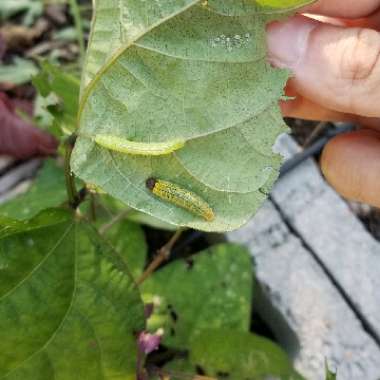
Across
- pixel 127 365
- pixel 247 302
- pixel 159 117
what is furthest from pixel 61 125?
pixel 247 302

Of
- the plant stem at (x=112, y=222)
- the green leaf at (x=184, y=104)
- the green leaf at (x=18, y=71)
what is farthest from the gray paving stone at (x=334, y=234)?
the green leaf at (x=18, y=71)

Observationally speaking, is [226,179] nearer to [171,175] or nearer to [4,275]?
[171,175]

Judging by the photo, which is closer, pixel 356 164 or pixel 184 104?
pixel 184 104

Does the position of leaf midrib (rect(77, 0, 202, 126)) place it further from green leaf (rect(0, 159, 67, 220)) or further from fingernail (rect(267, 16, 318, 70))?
green leaf (rect(0, 159, 67, 220))

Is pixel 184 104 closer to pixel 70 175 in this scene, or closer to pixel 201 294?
pixel 70 175

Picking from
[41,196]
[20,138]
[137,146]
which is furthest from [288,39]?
[20,138]

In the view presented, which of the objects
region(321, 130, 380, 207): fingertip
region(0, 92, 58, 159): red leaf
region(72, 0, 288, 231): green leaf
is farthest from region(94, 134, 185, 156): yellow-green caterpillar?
region(0, 92, 58, 159): red leaf
